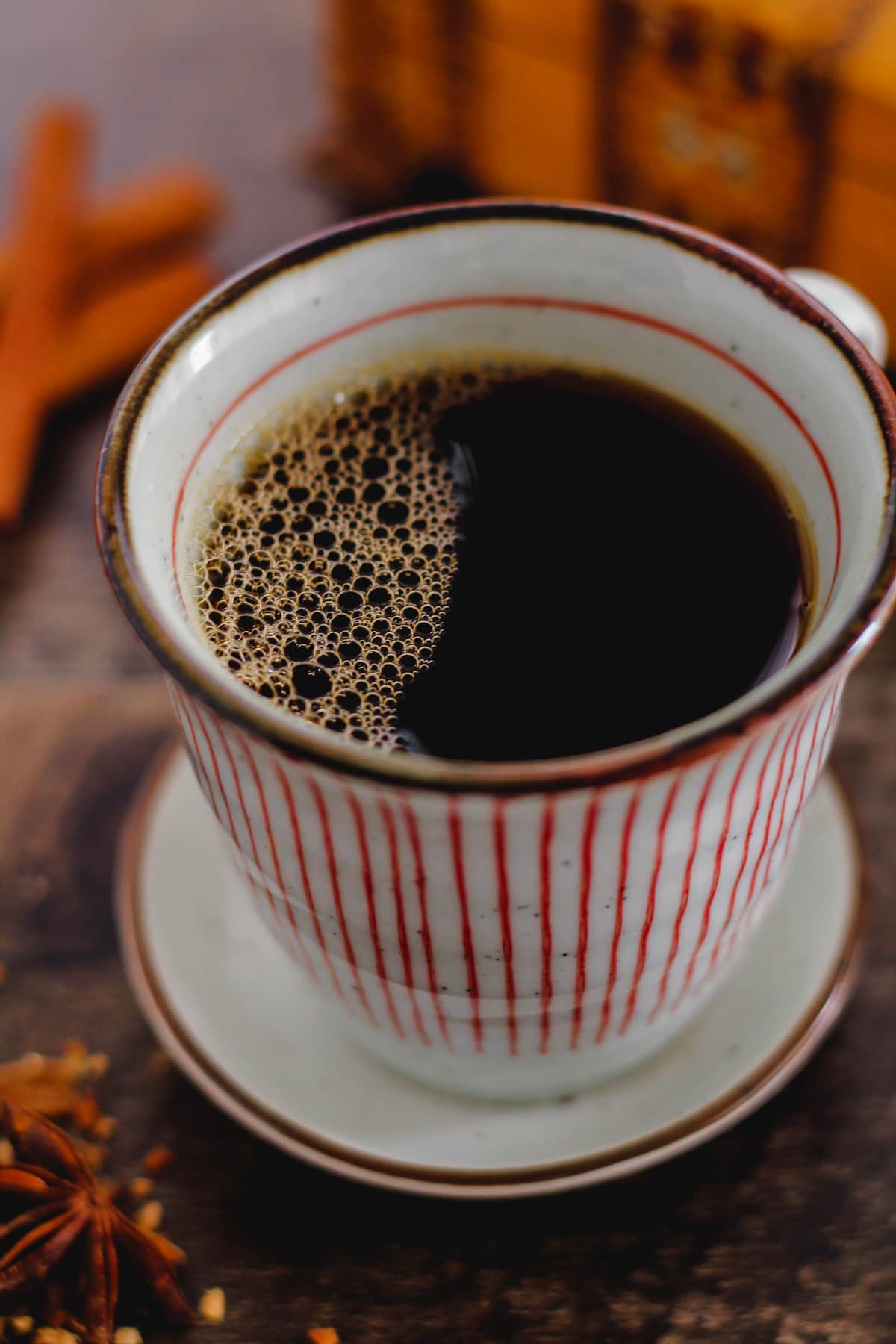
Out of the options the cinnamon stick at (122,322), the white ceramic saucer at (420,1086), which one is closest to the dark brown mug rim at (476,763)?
the white ceramic saucer at (420,1086)

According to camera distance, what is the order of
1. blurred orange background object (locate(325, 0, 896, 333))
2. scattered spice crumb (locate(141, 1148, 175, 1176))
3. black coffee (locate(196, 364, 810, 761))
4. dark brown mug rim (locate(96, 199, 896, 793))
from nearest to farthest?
dark brown mug rim (locate(96, 199, 896, 793)) → black coffee (locate(196, 364, 810, 761)) → scattered spice crumb (locate(141, 1148, 175, 1176)) → blurred orange background object (locate(325, 0, 896, 333))

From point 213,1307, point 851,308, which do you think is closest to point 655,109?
point 851,308

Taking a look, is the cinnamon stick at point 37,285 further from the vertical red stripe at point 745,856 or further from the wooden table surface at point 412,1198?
the vertical red stripe at point 745,856

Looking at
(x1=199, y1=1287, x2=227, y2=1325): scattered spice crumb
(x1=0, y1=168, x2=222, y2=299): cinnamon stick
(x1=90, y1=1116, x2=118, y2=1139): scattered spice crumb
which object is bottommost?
(x1=90, y1=1116, x2=118, y2=1139): scattered spice crumb

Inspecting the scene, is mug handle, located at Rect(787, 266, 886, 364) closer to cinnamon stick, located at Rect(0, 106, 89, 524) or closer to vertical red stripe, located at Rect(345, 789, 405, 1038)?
vertical red stripe, located at Rect(345, 789, 405, 1038)

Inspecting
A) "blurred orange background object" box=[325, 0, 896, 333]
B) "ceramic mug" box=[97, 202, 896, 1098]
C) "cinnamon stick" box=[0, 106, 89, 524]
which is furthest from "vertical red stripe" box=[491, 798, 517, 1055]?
"blurred orange background object" box=[325, 0, 896, 333]

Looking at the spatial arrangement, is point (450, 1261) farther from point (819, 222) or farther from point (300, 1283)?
point (819, 222)

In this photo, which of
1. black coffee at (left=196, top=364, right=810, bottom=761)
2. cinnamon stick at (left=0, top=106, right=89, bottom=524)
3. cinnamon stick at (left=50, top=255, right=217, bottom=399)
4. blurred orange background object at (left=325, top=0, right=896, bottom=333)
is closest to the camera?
black coffee at (left=196, top=364, right=810, bottom=761)
